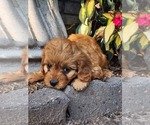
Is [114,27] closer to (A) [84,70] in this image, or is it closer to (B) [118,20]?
(B) [118,20]

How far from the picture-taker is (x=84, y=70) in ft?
11.6

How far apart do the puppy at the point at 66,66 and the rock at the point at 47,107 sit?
9 cm

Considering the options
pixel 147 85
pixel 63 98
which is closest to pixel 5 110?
pixel 63 98

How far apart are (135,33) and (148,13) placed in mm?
225

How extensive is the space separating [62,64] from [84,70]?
0.20 metres

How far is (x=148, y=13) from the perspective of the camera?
4434 millimetres

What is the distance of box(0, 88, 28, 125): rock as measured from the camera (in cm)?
312

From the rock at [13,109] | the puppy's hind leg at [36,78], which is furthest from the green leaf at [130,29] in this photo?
the rock at [13,109]

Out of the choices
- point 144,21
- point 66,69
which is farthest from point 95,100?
point 144,21

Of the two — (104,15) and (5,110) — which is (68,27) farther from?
(5,110)

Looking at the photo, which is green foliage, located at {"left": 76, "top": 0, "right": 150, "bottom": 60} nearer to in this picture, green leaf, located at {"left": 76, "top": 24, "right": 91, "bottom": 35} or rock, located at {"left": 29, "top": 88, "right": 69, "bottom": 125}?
green leaf, located at {"left": 76, "top": 24, "right": 91, "bottom": 35}

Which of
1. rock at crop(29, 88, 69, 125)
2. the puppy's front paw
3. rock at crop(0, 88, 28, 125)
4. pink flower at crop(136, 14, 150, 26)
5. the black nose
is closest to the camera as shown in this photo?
rock at crop(0, 88, 28, 125)

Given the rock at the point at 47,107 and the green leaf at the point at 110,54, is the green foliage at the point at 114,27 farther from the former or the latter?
the rock at the point at 47,107

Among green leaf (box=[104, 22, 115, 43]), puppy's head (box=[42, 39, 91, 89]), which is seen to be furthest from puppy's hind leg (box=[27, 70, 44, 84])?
green leaf (box=[104, 22, 115, 43])
